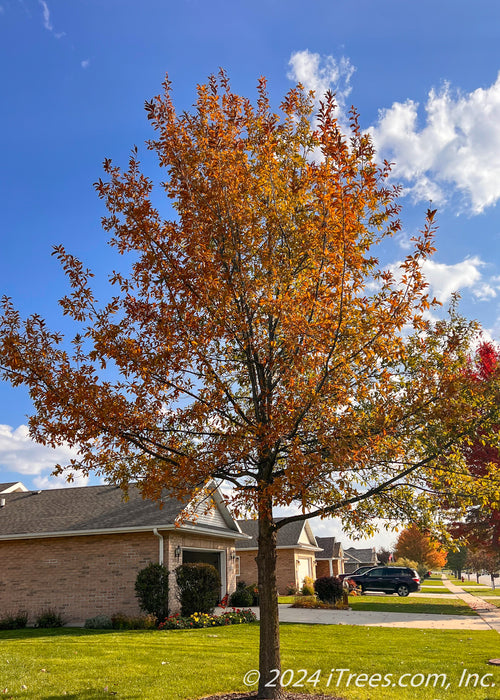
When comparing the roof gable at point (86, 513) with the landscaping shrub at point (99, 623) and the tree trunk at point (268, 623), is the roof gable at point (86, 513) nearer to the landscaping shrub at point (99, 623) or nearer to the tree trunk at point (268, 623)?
the landscaping shrub at point (99, 623)

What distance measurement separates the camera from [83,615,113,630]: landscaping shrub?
17.1m

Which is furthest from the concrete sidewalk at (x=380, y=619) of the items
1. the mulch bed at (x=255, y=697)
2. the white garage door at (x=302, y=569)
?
the white garage door at (x=302, y=569)

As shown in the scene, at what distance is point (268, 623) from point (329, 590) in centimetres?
1886

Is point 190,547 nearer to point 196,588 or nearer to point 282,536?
point 196,588

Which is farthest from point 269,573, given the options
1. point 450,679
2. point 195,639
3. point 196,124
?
point 195,639

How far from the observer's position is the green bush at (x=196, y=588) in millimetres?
18062

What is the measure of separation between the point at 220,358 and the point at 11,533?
16429 millimetres

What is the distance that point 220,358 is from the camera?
25.3ft

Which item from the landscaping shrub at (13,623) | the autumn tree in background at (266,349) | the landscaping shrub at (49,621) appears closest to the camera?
the autumn tree in background at (266,349)

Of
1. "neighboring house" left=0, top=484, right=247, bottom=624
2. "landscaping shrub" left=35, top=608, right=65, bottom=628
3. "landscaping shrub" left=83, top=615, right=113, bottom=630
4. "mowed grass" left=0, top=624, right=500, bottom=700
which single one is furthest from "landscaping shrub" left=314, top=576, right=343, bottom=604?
"landscaping shrub" left=35, top=608, right=65, bottom=628

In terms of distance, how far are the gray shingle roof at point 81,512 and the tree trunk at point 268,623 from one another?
11084mm

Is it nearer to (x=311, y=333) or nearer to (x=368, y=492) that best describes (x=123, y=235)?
(x=311, y=333)

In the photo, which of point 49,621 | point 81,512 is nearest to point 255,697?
point 49,621

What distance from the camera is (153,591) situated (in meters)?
17.4
